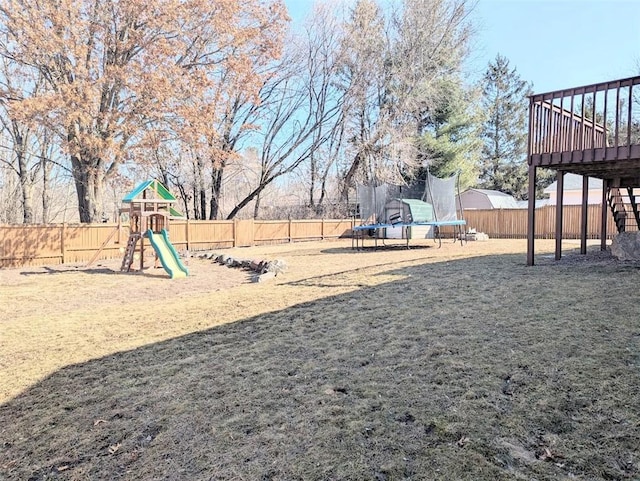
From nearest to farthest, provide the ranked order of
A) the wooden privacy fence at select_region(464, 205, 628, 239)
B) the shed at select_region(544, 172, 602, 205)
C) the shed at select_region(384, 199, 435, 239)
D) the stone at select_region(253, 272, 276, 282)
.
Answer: the stone at select_region(253, 272, 276, 282)
the shed at select_region(384, 199, 435, 239)
the wooden privacy fence at select_region(464, 205, 628, 239)
the shed at select_region(544, 172, 602, 205)

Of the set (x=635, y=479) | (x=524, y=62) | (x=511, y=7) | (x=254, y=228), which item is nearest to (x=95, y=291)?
(x=635, y=479)

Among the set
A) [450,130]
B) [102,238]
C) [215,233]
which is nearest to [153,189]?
[102,238]

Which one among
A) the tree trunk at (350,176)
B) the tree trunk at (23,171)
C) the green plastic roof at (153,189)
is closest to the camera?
the green plastic roof at (153,189)

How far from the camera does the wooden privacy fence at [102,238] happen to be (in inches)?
428

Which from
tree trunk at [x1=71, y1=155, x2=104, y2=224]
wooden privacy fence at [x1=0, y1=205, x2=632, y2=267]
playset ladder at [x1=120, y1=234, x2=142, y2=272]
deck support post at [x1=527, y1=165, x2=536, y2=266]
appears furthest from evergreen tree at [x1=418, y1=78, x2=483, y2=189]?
playset ladder at [x1=120, y1=234, x2=142, y2=272]

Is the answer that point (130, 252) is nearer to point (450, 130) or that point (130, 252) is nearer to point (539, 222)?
point (539, 222)

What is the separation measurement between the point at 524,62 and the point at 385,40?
16019mm

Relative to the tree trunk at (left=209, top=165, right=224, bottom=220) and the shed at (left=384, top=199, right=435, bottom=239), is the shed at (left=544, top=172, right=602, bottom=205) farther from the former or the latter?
the tree trunk at (left=209, top=165, right=224, bottom=220)

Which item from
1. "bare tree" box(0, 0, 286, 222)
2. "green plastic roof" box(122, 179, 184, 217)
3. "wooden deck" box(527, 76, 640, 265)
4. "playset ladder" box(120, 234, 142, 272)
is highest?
"bare tree" box(0, 0, 286, 222)

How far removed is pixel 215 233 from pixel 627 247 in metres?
12.3

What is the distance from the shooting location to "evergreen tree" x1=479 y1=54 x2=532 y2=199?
3162cm

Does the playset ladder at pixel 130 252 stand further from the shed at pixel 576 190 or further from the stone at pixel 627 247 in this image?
the shed at pixel 576 190

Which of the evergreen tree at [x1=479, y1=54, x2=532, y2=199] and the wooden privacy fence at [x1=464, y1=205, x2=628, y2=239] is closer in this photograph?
the wooden privacy fence at [x1=464, y1=205, x2=628, y2=239]

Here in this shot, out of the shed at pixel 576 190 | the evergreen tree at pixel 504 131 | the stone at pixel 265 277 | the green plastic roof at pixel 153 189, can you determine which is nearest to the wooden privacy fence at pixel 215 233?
the green plastic roof at pixel 153 189
